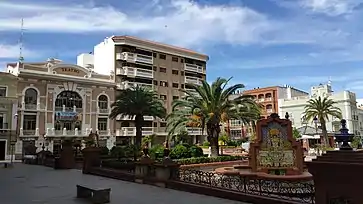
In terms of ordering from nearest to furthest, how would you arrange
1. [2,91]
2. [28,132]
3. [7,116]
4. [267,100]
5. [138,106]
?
[138,106] < [7,116] < [2,91] < [28,132] < [267,100]

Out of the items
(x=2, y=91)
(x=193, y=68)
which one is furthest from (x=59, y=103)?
(x=193, y=68)

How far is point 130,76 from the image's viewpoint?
53.0 meters

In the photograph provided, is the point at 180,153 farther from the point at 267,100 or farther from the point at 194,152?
the point at 267,100

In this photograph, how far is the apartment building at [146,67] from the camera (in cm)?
5225

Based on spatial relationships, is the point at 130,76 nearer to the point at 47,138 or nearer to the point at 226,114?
the point at 47,138

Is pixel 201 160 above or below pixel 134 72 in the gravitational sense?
below

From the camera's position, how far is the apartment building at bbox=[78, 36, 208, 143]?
52250mm

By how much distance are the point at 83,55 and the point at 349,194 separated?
57.2 metres

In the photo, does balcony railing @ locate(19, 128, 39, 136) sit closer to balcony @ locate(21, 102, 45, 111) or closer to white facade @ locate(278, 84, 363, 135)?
balcony @ locate(21, 102, 45, 111)

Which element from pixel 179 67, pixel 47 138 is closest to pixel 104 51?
pixel 179 67

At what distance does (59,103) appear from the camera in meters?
46.4

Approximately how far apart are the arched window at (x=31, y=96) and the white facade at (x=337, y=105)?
48597 mm

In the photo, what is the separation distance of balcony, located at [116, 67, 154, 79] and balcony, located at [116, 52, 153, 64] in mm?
1423

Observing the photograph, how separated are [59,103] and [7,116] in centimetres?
729
